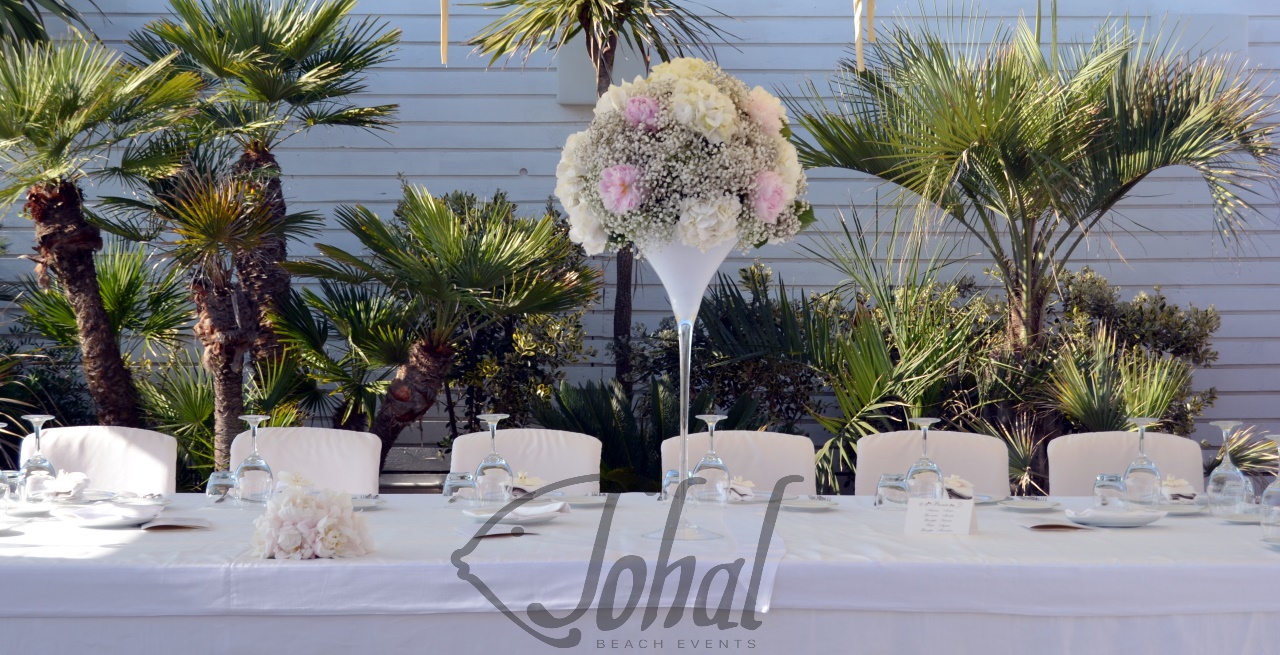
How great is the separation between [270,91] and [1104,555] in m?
4.25

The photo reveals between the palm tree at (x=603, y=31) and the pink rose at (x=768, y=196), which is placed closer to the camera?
the pink rose at (x=768, y=196)

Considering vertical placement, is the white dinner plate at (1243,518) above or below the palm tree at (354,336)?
below

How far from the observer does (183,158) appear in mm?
4875

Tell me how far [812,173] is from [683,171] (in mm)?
4644

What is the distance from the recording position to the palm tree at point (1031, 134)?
4.68m

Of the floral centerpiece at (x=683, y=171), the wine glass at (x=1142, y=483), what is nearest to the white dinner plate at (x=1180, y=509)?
the wine glass at (x=1142, y=483)

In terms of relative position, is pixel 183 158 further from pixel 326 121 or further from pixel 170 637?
pixel 170 637

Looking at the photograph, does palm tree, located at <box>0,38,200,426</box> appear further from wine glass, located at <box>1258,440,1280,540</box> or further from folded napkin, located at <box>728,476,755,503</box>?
wine glass, located at <box>1258,440,1280,540</box>

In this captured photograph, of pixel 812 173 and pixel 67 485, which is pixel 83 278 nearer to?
pixel 67 485

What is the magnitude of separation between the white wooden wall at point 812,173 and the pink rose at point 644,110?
436 cm

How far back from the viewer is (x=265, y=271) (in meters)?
5.15

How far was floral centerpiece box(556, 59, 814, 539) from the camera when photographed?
83.3 inches

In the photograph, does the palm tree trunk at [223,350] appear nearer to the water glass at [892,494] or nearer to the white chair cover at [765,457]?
the white chair cover at [765,457]

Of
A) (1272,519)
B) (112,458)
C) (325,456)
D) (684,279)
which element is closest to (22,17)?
(112,458)
